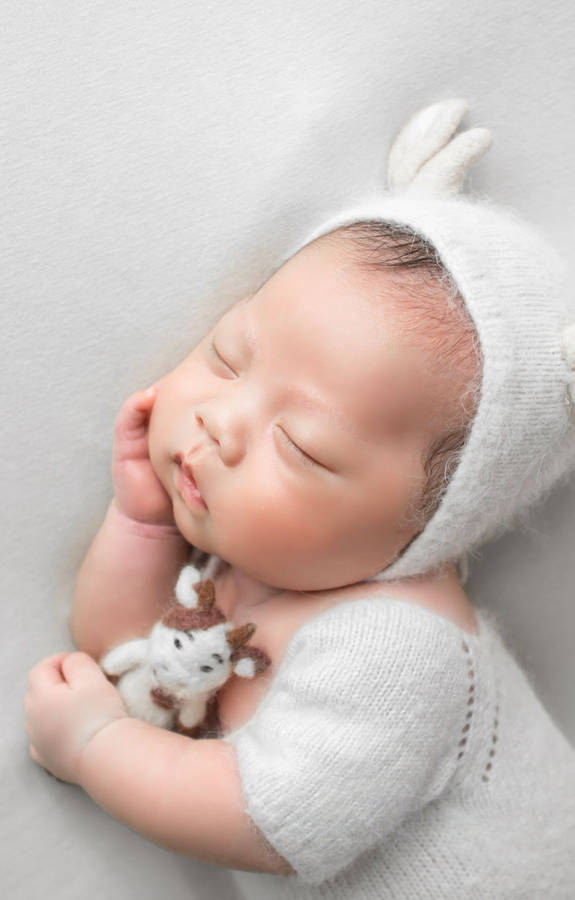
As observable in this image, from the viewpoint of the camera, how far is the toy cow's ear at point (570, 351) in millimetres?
1208

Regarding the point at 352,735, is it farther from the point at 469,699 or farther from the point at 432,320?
the point at 432,320

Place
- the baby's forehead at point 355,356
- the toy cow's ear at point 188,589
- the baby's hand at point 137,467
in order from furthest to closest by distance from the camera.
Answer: the baby's hand at point 137,467, the toy cow's ear at point 188,589, the baby's forehead at point 355,356

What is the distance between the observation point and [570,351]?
47.6 inches

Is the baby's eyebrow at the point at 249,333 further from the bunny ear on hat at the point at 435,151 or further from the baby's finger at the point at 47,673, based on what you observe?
the baby's finger at the point at 47,673

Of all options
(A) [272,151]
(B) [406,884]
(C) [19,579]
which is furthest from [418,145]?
(B) [406,884]

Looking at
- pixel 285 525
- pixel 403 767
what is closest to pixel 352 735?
pixel 403 767

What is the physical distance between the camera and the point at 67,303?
4.52 ft

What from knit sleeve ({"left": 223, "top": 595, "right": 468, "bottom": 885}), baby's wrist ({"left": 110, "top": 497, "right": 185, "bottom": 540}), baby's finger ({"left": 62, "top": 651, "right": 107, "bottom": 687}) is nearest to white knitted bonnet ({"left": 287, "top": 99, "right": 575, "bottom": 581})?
knit sleeve ({"left": 223, "top": 595, "right": 468, "bottom": 885})

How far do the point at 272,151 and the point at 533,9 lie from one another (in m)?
0.51

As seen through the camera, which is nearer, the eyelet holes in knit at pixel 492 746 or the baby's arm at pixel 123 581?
the eyelet holes in knit at pixel 492 746

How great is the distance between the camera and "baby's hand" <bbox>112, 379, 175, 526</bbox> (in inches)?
54.1

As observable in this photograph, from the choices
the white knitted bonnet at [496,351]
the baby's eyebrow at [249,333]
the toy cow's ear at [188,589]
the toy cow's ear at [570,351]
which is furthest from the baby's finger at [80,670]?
the toy cow's ear at [570,351]

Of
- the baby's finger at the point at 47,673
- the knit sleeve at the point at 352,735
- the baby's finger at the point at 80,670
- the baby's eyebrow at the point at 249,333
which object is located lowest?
the knit sleeve at the point at 352,735

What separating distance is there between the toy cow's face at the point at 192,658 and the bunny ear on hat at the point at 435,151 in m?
0.75
